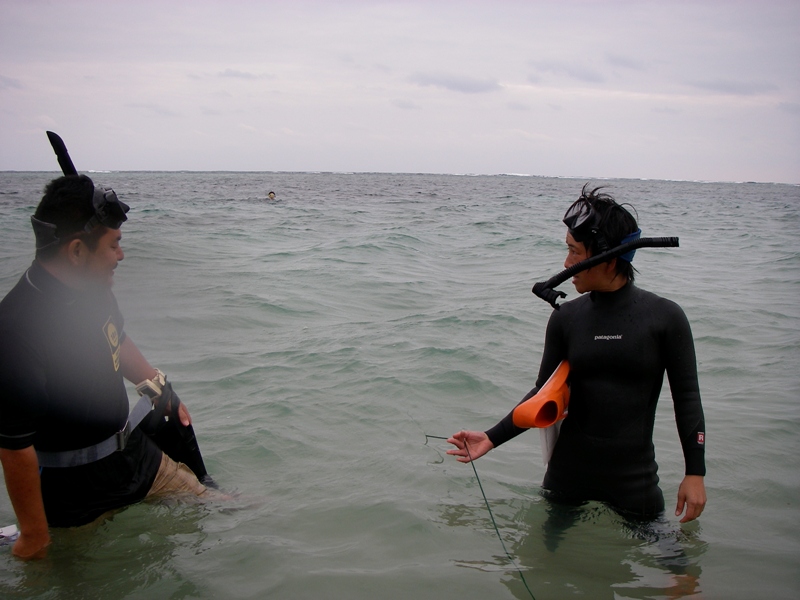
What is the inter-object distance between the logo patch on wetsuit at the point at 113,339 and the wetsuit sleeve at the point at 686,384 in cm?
246

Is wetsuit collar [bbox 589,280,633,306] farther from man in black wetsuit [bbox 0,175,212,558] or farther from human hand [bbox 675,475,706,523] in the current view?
man in black wetsuit [bbox 0,175,212,558]

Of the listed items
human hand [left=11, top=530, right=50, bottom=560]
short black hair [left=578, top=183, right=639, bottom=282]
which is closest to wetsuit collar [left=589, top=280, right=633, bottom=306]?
short black hair [left=578, top=183, right=639, bottom=282]

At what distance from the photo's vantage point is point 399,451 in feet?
15.1

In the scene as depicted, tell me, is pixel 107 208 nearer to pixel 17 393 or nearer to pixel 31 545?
pixel 17 393

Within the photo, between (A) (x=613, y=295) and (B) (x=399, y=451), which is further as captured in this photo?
(B) (x=399, y=451)

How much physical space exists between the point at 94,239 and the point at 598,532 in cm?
272

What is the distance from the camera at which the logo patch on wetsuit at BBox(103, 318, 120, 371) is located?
2850 millimetres

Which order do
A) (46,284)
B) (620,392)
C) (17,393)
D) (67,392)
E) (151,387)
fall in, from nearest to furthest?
(17,393) → (46,284) → (67,392) → (620,392) → (151,387)

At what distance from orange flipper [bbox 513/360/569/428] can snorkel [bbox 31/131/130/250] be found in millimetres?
1812

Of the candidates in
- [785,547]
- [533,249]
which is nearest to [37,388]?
[785,547]

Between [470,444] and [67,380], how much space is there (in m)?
1.78

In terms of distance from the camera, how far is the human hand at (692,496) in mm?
2629

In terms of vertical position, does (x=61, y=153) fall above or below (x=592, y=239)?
above

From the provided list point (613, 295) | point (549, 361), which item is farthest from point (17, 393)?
point (613, 295)
